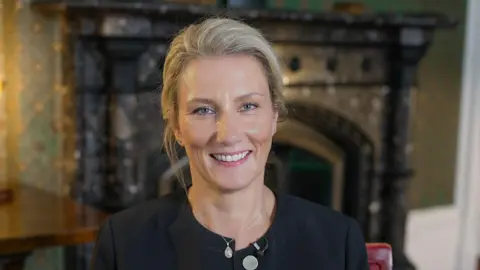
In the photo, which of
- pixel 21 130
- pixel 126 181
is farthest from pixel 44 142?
pixel 126 181

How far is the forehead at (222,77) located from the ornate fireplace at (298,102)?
3.02 ft

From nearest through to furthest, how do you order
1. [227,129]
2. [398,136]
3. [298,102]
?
[227,129] → [298,102] → [398,136]

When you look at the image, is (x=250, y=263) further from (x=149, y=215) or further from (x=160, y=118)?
(x=160, y=118)

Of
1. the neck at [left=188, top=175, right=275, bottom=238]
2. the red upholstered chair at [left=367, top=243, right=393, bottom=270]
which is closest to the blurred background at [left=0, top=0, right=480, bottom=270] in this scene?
the red upholstered chair at [left=367, top=243, right=393, bottom=270]

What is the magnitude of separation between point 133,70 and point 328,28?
0.77 m

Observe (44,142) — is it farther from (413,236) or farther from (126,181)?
(413,236)

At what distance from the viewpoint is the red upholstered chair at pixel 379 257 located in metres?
1.36

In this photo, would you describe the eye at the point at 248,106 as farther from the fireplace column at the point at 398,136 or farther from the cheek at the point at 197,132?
the fireplace column at the point at 398,136

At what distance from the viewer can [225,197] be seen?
113cm

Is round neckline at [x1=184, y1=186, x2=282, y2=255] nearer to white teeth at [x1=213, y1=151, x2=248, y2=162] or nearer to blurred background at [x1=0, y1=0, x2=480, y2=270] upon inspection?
white teeth at [x1=213, y1=151, x2=248, y2=162]

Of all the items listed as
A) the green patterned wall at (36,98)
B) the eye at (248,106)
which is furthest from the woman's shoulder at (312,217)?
the green patterned wall at (36,98)

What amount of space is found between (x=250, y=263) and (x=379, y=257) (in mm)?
346

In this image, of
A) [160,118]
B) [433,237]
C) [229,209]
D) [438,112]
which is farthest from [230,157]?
[433,237]

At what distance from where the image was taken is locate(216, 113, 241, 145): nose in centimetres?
108
